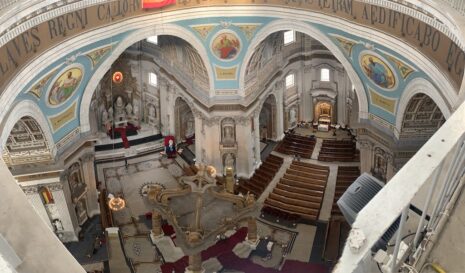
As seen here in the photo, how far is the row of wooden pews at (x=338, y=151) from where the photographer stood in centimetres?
3009

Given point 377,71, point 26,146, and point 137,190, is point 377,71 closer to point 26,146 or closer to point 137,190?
point 137,190

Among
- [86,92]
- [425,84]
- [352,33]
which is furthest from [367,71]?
[86,92]

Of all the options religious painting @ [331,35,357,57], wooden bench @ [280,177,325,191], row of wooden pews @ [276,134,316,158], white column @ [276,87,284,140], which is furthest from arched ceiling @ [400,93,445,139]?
white column @ [276,87,284,140]

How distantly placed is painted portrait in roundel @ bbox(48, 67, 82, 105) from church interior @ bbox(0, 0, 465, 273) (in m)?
0.06

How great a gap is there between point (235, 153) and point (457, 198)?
22.6m

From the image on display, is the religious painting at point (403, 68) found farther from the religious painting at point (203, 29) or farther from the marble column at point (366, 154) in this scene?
the religious painting at point (203, 29)

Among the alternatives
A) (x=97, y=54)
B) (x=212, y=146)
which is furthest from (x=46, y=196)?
(x=212, y=146)

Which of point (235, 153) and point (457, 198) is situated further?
point (235, 153)

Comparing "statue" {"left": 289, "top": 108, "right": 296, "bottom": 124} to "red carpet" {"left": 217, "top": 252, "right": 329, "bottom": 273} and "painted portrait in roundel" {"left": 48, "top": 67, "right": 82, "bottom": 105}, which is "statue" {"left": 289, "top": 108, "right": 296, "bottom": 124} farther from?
"painted portrait in roundel" {"left": 48, "top": 67, "right": 82, "bottom": 105}

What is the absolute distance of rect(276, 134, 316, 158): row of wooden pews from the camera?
30812 millimetres

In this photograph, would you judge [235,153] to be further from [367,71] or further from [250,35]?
[367,71]

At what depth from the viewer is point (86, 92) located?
78.3ft

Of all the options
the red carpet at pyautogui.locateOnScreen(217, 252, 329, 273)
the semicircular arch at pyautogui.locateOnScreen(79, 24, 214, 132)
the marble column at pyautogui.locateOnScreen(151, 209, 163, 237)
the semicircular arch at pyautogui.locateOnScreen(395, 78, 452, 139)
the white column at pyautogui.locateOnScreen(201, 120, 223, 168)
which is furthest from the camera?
the white column at pyautogui.locateOnScreen(201, 120, 223, 168)

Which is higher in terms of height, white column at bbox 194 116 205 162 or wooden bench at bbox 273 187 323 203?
white column at bbox 194 116 205 162
